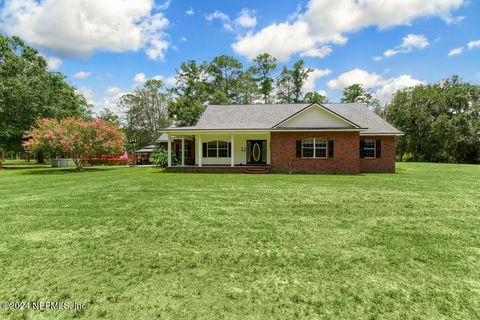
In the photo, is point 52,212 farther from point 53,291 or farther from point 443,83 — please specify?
point 443,83

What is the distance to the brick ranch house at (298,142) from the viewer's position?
1838cm

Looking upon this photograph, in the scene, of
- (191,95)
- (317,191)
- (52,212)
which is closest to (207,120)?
(317,191)

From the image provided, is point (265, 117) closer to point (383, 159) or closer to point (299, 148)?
point (299, 148)

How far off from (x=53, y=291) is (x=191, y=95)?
4095 centimetres

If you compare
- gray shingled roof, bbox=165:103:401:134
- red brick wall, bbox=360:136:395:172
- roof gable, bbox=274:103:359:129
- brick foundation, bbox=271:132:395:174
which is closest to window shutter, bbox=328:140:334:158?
brick foundation, bbox=271:132:395:174

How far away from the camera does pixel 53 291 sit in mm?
3387

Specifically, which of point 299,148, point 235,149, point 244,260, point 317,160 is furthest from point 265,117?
point 244,260

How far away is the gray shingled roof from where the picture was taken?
20.0 m

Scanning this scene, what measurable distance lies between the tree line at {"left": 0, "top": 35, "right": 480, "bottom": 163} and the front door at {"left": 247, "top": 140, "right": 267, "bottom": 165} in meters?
19.6

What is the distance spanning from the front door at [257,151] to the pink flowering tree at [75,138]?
31.9 feet

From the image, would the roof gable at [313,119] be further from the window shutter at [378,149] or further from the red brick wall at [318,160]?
the window shutter at [378,149]

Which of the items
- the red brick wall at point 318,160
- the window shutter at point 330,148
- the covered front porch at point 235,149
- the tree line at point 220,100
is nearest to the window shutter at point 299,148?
the red brick wall at point 318,160

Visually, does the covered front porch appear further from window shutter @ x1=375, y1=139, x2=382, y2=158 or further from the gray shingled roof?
window shutter @ x1=375, y1=139, x2=382, y2=158

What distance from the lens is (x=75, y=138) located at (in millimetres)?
20406
